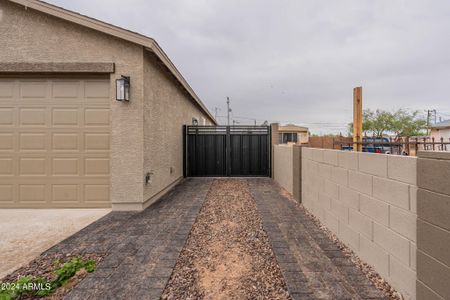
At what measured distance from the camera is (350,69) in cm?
1380

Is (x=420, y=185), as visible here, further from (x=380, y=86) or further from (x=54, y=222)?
(x=380, y=86)

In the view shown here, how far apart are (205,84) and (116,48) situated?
19.2 m

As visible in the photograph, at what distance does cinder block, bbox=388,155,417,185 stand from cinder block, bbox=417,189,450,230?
165mm

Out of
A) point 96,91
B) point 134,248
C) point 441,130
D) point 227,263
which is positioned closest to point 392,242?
point 227,263

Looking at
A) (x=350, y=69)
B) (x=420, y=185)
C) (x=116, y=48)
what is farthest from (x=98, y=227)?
(x=350, y=69)

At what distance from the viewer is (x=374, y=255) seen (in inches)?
98.1

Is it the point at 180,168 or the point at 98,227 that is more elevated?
the point at 180,168

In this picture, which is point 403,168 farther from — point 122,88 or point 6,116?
point 6,116

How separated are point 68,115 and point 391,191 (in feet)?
20.1

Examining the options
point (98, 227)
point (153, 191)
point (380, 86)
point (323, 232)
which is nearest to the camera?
point (323, 232)

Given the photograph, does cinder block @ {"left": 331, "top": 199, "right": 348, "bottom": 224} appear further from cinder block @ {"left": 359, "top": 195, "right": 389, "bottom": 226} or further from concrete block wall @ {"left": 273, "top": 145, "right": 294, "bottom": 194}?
concrete block wall @ {"left": 273, "top": 145, "right": 294, "bottom": 194}

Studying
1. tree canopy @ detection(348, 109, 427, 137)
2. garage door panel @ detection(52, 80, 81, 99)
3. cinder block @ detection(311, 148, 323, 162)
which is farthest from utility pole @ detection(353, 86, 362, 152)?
tree canopy @ detection(348, 109, 427, 137)

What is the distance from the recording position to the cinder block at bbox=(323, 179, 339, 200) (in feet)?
11.6

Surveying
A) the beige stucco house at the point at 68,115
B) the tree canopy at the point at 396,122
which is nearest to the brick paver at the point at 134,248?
the beige stucco house at the point at 68,115
